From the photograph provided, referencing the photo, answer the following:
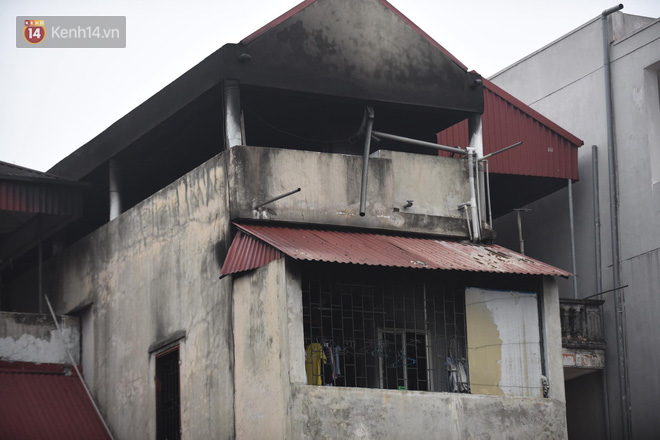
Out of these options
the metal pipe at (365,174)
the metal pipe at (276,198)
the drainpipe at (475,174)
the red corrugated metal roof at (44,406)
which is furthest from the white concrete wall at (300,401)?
the red corrugated metal roof at (44,406)

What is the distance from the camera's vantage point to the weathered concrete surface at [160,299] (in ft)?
65.0

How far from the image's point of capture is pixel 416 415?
18.8 metres

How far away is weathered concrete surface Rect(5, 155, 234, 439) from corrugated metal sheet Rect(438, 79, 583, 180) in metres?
8.62

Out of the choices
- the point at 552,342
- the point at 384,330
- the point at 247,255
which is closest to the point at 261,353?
the point at 247,255

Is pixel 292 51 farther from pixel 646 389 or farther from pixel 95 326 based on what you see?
pixel 646 389

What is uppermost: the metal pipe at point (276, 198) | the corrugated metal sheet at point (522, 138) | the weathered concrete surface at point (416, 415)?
the corrugated metal sheet at point (522, 138)

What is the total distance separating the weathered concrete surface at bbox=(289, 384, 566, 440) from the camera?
1803 centimetres

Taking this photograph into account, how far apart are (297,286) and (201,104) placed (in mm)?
4674

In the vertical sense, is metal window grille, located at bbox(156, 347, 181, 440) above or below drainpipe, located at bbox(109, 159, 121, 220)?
below

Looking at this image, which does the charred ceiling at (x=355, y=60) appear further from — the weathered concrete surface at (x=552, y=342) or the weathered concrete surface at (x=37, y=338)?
the weathered concrete surface at (x=37, y=338)

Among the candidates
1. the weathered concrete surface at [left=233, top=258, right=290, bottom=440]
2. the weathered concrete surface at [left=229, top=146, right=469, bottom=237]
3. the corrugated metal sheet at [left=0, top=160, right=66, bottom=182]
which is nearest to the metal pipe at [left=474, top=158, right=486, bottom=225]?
the weathered concrete surface at [left=229, top=146, right=469, bottom=237]

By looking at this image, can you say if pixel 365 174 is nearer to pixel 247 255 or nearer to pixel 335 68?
pixel 335 68

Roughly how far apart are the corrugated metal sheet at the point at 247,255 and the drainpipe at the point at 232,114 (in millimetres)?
1884

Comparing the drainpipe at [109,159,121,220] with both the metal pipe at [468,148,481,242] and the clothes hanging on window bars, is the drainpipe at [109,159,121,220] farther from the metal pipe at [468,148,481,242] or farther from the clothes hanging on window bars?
the metal pipe at [468,148,481,242]
